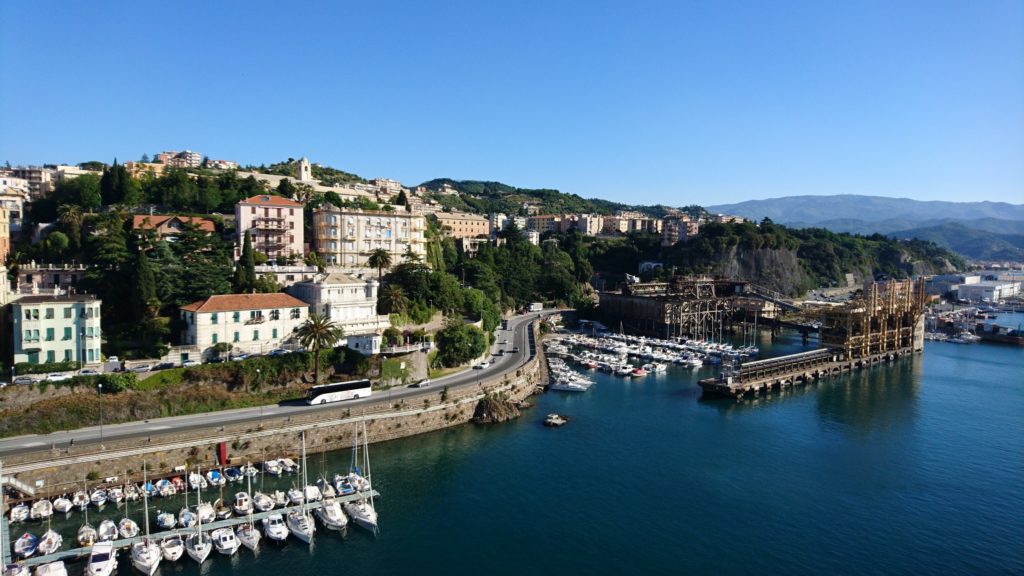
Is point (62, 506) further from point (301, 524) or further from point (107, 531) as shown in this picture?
point (301, 524)

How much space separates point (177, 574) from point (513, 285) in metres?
65.6

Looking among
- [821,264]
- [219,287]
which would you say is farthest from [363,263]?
[821,264]

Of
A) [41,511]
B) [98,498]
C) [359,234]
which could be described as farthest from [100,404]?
[359,234]

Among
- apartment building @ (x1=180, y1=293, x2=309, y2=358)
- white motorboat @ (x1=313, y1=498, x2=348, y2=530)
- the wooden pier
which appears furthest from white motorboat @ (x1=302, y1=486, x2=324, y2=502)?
the wooden pier

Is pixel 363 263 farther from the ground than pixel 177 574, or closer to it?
farther from the ground

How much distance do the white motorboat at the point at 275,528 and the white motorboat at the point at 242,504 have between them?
122cm

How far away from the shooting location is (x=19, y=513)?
82.8ft

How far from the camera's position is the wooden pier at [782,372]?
51219 millimetres

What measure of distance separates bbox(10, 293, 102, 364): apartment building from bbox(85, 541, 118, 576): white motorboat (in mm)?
15326

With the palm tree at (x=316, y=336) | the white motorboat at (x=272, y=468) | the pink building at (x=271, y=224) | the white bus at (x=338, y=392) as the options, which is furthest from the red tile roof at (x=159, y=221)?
the white motorboat at (x=272, y=468)

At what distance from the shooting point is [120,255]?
135 ft

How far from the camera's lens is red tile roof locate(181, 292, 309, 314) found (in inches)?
1508

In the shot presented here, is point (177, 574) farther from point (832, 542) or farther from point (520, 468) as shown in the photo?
point (832, 542)

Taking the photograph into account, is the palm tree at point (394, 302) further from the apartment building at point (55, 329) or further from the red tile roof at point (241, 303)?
the apartment building at point (55, 329)
